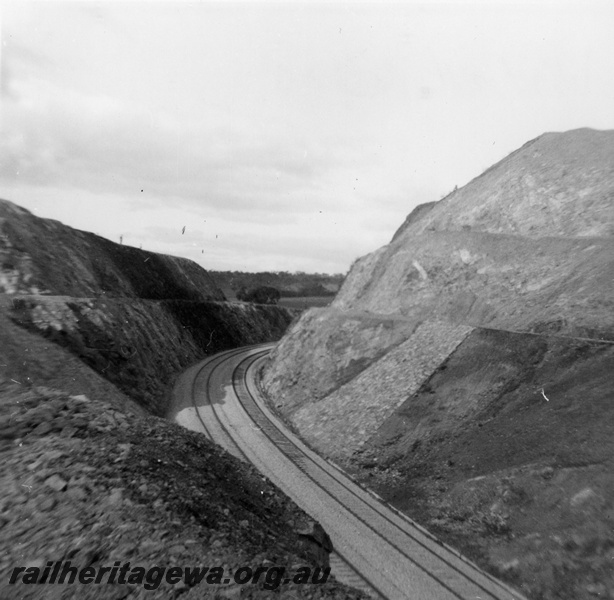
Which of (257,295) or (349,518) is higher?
(257,295)

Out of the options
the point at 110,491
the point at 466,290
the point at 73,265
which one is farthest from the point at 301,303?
the point at 110,491

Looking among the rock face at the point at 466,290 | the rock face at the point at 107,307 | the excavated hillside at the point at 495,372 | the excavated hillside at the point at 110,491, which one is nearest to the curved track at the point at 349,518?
the excavated hillside at the point at 495,372

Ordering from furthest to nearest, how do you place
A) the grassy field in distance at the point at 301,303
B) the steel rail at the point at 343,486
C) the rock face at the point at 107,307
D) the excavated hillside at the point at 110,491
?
the grassy field in distance at the point at 301,303 < the rock face at the point at 107,307 < the steel rail at the point at 343,486 < the excavated hillside at the point at 110,491

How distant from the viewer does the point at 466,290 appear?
94.0 ft

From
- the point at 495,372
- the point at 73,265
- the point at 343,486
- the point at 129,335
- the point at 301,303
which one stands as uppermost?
the point at 73,265

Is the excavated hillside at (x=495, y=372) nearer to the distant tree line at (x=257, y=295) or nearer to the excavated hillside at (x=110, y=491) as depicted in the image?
the excavated hillside at (x=110, y=491)

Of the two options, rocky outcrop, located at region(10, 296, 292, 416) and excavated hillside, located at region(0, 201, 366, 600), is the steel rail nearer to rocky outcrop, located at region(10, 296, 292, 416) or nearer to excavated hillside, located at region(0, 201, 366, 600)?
excavated hillside, located at region(0, 201, 366, 600)

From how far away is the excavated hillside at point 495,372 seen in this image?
14008 millimetres

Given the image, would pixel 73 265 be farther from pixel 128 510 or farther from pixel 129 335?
pixel 128 510

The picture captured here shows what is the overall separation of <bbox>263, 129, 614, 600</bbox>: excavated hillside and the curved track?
0.95 metres

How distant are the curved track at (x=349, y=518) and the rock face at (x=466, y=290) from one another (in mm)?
2753

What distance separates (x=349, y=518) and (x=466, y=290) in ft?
59.1

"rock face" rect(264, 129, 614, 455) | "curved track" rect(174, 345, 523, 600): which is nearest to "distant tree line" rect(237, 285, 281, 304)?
"rock face" rect(264, 129, 614, 455)

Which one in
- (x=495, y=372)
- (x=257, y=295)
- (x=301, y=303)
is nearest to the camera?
(x=495, y=372)
